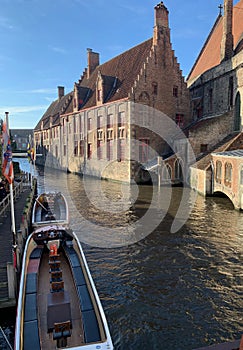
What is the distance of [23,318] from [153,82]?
27080mm

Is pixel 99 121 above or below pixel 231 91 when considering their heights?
below

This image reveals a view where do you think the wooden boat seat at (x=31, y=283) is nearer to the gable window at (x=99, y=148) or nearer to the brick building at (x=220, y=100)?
the brick building at (x=220, y=100)

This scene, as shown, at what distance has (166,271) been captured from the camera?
9.60 meters

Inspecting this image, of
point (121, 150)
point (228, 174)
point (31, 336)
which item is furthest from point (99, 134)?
point (31, 336)

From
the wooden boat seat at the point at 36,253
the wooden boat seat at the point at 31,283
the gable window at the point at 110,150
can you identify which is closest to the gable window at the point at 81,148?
the gable window at the point at 110,150

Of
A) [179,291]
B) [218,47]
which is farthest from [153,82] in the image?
[179,291]

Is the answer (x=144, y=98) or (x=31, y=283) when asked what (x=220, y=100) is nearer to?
(x=144, y=98)

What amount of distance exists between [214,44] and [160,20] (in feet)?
29.9

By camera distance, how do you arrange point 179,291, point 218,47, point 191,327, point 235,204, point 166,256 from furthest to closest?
point 218,47 → point 235,204 → point 166,256 → point 179,291 → point 191,327

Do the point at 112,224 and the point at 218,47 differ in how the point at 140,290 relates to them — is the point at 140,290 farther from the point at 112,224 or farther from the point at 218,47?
the point at 218,47

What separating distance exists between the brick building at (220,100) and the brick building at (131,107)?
2.82 meters

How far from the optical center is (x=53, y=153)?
50.8 metres

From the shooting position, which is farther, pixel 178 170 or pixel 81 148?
pixel 81 148

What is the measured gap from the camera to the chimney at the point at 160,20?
92.3 feet
